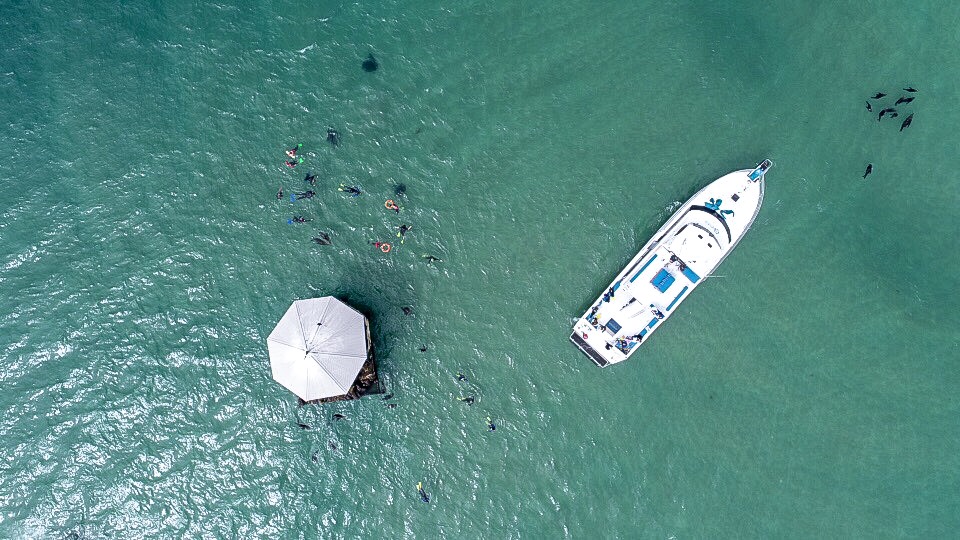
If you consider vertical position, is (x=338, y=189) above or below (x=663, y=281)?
below

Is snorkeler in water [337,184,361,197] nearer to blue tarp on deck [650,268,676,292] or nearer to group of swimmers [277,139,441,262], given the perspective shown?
group of swimmers [277,139,441,262]

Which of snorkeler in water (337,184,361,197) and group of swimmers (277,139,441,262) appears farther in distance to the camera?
snorkeler in water (337,184,361,197)

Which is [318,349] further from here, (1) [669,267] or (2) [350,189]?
(1) [669,267]

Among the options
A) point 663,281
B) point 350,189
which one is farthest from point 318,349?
point 663,281

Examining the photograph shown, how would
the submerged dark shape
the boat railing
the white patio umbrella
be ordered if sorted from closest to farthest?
the white patio umbrella, the boat railing, the submerged dark shape

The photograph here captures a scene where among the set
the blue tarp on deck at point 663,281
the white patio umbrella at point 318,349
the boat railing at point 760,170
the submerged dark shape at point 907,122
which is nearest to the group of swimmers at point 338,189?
the white patio umbrella at point 318,349

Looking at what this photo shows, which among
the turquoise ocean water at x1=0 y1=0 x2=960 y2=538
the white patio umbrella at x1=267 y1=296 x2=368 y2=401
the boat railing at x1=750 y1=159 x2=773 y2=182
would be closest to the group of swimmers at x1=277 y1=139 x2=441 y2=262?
the turquoise ocean water at x1=0 y1=0 x2=960 y2=538

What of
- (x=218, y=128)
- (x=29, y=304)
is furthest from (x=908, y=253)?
(x=29, y=304)
